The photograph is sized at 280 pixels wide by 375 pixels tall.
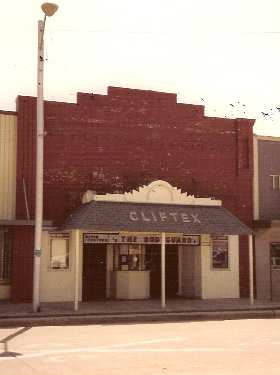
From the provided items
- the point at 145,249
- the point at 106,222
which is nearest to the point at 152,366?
the point at 106,222

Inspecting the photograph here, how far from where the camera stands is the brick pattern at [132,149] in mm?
22734

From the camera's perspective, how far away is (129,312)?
19.0 meters

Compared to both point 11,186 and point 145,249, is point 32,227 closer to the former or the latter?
point 11,186

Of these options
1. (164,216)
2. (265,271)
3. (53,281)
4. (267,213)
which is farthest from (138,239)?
(267,213)

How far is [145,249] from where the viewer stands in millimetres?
24438

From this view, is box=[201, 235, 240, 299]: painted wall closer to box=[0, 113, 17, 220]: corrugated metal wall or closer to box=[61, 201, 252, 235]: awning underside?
box=[61, 201, 252, 235]: awning underside

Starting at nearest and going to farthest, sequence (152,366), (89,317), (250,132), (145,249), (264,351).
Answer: (152,366), (264,351), (89,317), (145,249), (250,132)

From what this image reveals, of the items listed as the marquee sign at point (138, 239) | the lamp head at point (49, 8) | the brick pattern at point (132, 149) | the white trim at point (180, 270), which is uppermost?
the lamp head at point (49, 8)

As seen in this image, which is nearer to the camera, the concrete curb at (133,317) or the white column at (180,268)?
the concrete curb at (133,317)

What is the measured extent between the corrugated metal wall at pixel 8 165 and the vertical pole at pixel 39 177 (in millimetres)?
3155

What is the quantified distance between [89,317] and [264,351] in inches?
284

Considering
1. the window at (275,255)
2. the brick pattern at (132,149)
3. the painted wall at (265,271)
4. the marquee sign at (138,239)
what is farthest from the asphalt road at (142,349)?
the window at (275,255)

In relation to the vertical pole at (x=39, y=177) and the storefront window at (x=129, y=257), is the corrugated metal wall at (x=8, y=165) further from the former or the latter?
the storefront window at (x=129, y=257)

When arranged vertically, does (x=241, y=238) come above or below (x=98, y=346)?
above
